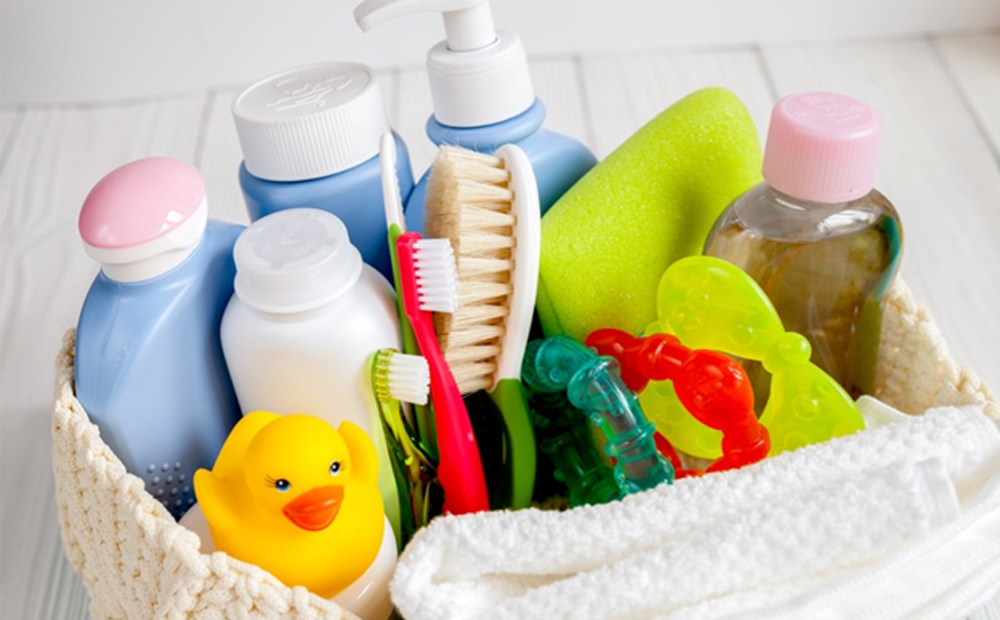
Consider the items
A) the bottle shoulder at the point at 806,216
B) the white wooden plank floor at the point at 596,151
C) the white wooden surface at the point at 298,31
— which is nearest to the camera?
the bottle shoulder at the point at 806,216

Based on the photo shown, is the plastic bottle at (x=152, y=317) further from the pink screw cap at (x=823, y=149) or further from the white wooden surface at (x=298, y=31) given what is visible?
the white wooden surface at (x=298, y=31)

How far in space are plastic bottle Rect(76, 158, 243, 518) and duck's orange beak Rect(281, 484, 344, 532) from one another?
0.09m

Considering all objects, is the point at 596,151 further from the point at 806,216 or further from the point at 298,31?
the point at 806,216

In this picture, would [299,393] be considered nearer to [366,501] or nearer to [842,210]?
[366,501]

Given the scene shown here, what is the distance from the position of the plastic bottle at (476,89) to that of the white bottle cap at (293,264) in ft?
0.21

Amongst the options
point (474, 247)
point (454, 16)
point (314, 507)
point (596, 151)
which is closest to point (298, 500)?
point (314, 507)

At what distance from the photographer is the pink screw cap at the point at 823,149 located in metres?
0.42

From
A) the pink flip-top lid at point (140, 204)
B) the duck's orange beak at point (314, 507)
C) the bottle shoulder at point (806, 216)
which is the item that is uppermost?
the pink flip-top lid at point (140, 204)

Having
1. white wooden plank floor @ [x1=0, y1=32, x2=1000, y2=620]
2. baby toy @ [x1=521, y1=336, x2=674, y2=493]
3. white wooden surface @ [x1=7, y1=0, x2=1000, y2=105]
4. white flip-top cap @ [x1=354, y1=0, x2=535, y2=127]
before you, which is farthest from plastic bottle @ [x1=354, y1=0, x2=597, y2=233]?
white wooden surface @ [x1=7, y1=0, x2=1000, y2=105]

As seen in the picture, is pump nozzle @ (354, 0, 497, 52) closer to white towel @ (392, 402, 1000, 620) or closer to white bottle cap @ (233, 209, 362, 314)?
white bottle cap @ (233, 209, 362, 314)

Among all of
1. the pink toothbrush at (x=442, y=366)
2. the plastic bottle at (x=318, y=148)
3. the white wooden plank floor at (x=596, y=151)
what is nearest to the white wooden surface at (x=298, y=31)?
the white wooden plank floor at (x=596, y=151)

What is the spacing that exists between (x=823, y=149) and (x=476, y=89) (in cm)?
14

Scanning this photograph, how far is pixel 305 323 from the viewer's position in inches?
15.7

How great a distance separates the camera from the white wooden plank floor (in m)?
0.70
